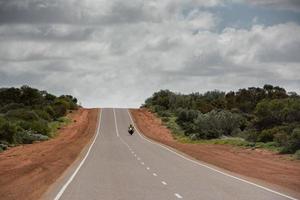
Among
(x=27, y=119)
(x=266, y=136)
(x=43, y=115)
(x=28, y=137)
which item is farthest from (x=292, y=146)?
(x=43, y=115)

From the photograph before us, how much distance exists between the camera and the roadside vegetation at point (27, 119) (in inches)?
2434

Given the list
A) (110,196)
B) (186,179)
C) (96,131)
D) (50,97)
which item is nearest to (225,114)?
(96,131)

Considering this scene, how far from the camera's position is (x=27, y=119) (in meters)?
87.8

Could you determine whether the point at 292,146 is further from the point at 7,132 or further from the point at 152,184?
the point at 7,132

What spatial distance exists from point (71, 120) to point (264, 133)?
4915 centimetres

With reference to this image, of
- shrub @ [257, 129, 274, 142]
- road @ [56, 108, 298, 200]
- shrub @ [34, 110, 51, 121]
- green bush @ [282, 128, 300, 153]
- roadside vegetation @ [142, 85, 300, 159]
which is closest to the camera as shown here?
road @ [56, 108, 298, 200]

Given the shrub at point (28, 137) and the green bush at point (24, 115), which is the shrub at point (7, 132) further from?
the green bush at point (24, 115)

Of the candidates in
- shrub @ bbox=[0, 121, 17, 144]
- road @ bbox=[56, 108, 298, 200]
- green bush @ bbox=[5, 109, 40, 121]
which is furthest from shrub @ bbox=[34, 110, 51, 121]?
road @ bbox=[56, 108, 298, 200]

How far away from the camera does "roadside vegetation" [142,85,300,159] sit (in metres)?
53.6

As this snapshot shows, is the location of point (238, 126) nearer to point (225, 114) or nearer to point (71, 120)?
point (225, 114)

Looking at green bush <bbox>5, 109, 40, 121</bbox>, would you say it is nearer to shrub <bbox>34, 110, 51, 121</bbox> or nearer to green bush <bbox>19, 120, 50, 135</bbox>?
shrub <bbox>34, 110, 51, 121</bbox>

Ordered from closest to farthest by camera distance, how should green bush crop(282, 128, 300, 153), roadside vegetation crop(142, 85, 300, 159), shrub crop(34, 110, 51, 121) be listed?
green bush crop(282, 128, 300, 153)
roadside vegetation crop(142, 85, 300, 159)
shrub crop(34, 110, 51, 121)

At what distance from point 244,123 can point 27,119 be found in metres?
28.0

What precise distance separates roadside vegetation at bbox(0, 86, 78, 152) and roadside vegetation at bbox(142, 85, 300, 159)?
15.8 metres
